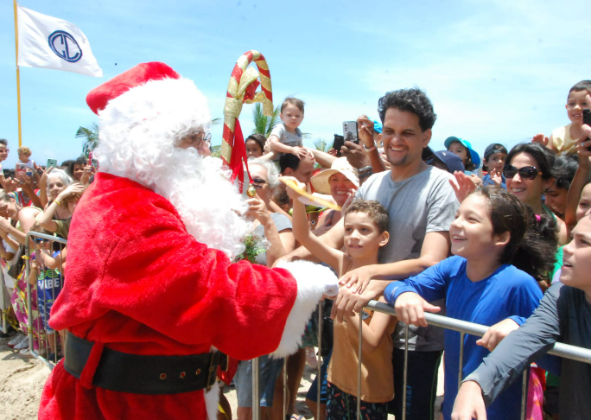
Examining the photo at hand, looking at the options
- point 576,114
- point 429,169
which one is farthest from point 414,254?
point 576,114

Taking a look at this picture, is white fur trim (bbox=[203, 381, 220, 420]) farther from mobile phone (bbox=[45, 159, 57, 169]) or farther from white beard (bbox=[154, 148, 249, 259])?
mobile phone (bbox=[45, 159, 57, 169])

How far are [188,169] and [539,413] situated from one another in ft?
6.06

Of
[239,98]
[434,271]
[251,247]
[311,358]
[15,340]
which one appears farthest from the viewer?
[15,340]

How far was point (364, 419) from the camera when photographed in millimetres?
2615

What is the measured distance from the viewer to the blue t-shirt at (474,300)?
6.48 ft

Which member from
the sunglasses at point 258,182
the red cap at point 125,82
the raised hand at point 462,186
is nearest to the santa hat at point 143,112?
the red cap at point 125,82

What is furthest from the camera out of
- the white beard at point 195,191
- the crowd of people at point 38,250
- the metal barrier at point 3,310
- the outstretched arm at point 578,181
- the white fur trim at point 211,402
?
the metal barrier at point 3,310

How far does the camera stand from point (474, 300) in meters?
2.15

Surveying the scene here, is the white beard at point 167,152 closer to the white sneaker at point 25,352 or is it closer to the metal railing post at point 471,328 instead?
the metal railing post at point 471,328

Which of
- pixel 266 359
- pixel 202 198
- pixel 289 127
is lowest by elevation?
pixel 266 359

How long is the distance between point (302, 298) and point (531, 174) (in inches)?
79.9

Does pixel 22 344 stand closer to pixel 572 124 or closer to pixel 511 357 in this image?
pixel 511 357

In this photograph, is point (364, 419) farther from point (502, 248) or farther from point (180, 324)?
point (180, 324)

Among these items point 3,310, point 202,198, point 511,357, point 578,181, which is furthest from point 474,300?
point 3,310
